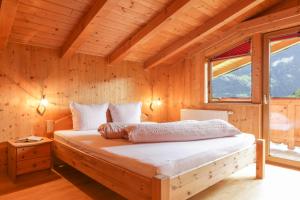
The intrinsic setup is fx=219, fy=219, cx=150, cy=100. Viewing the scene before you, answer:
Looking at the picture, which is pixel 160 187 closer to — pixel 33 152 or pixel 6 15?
pixel 33 152

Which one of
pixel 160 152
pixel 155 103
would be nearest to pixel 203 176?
pixel 160 152

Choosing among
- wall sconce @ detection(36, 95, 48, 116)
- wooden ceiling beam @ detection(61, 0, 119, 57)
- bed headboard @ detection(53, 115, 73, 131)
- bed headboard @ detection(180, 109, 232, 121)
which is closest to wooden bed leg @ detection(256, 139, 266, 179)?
bed headboard @ detection(180, 109, 232, 121)

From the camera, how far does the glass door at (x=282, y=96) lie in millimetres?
3201

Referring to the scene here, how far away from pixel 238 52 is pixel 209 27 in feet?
2.86

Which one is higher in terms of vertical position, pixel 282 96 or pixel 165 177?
pixel 282 96

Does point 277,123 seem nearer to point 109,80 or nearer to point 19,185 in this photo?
point 109,80

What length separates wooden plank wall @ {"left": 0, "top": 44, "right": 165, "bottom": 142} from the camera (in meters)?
2.93

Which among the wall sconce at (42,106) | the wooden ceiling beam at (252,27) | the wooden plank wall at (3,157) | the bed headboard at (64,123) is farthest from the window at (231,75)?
the wooden plank wall at (3,157)

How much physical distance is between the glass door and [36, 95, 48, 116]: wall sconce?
132 inches

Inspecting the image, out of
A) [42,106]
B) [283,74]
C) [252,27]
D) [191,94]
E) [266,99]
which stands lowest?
[42,106]

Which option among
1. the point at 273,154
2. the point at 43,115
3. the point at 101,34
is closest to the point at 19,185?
the point at 43,115

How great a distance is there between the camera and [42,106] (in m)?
3.21

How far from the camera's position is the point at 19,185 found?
2510mm

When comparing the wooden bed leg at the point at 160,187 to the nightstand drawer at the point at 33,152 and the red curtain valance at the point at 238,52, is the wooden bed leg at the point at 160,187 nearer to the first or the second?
the nightstand drawer at the point at 33,152
